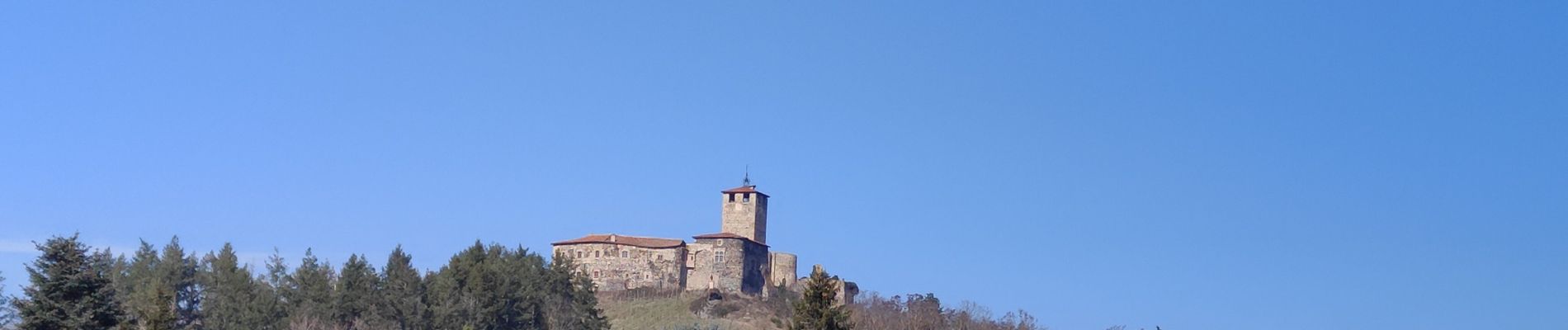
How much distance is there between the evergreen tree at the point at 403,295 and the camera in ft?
219

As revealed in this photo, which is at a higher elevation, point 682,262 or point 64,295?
point 682,262

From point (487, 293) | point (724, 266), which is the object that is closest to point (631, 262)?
point (724, 266)

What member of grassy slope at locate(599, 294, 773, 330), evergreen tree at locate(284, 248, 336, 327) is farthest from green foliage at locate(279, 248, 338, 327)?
grassy slope at locate(599, 294, 773, 330)

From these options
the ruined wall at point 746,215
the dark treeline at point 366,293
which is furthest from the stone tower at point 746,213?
the dark treeline at point 366,293

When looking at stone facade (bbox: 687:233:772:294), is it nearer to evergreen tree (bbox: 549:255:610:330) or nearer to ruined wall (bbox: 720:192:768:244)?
ruined wall (bbox: 720:192:768:244)

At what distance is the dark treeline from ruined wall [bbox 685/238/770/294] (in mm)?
22779

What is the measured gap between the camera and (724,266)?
97688 mm

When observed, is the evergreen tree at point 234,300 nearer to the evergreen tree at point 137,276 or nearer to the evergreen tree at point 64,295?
the evergreen tree at point 137,276

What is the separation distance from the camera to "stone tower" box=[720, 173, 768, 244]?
10206 cm

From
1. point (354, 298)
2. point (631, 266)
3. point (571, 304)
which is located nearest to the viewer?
point (354, 298)

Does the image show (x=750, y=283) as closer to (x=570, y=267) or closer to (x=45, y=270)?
(x=570, y=267)

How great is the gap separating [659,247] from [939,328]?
990 inches

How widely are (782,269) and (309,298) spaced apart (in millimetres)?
38086

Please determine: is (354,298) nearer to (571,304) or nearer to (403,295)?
(403,295)
